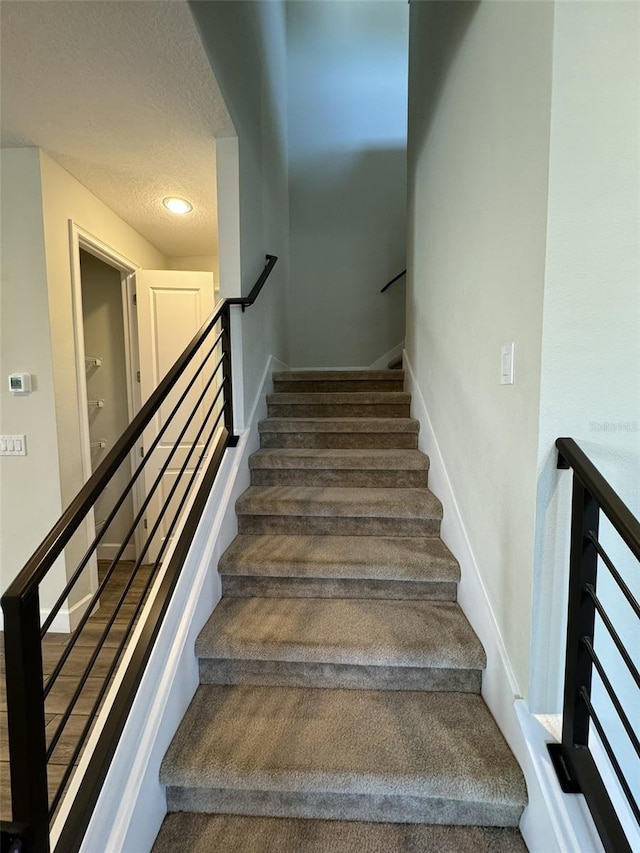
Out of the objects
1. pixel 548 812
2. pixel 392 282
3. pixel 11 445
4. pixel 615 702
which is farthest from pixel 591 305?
pixel 392 282

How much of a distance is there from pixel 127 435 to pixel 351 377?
2.05m

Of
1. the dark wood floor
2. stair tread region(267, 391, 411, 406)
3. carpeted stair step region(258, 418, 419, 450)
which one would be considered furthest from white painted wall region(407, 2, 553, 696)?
the dark wood floor

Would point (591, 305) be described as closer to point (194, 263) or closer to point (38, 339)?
point (38, 339)

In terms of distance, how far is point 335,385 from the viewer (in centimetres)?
302

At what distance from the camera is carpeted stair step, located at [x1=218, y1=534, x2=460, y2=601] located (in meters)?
1.65

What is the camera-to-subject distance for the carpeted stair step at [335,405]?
8.81 feet

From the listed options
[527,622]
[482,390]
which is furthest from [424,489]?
[527,622]

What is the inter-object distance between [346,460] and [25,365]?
70.6 inches

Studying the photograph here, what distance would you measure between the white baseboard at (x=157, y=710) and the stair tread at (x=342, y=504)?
200 mm

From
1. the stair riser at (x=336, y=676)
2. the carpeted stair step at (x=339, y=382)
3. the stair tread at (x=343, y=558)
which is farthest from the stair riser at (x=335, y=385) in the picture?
the stair riser at (x=336, y=676)

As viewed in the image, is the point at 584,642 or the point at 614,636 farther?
the point at 584,642

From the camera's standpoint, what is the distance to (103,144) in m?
1.96

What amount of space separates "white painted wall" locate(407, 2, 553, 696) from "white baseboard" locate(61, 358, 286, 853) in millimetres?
1042

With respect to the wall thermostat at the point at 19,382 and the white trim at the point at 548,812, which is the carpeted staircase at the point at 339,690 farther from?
the wall thermostat at the point at 19,382
